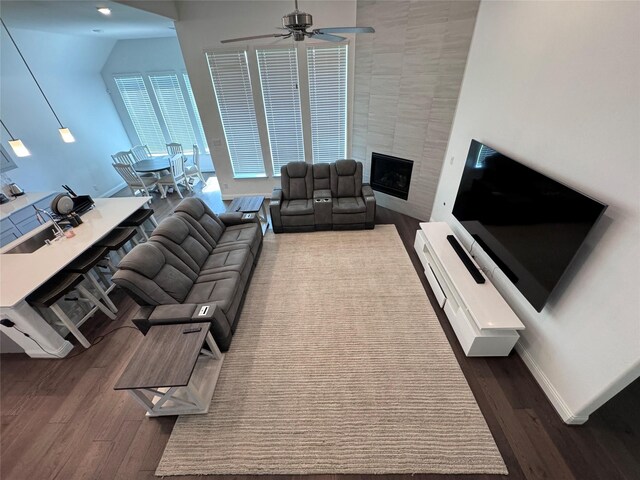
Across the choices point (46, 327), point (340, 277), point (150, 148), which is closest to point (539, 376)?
point (340, 277)

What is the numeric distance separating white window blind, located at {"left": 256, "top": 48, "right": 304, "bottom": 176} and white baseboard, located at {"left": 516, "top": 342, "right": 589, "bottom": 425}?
14.8 ft

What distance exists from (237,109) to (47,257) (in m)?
3.56

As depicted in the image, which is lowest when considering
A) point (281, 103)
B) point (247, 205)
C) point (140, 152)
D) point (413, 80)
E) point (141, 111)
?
point (247, 205)

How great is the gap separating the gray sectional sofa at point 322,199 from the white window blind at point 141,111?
4865 millimetres

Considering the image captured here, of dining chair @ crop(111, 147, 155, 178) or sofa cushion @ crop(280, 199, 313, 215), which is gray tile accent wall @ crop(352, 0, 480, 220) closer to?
sofa cushion @ crop(280, 199, 313, 215)

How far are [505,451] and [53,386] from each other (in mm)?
3902

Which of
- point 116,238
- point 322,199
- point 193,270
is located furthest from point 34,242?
point 322,199

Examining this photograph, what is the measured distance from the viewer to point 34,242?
10.1 feet

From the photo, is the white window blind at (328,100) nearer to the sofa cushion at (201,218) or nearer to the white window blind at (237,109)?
the white window blind at (237,109)

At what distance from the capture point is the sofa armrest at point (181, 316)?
7.68ft

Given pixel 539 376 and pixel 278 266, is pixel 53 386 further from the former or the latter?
pixel 539 376

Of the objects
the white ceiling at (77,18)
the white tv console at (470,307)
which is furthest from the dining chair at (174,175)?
the white tv console at (470,307)

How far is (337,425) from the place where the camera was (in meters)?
2.08

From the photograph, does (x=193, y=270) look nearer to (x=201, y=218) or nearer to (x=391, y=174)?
(x=201, y=218)
